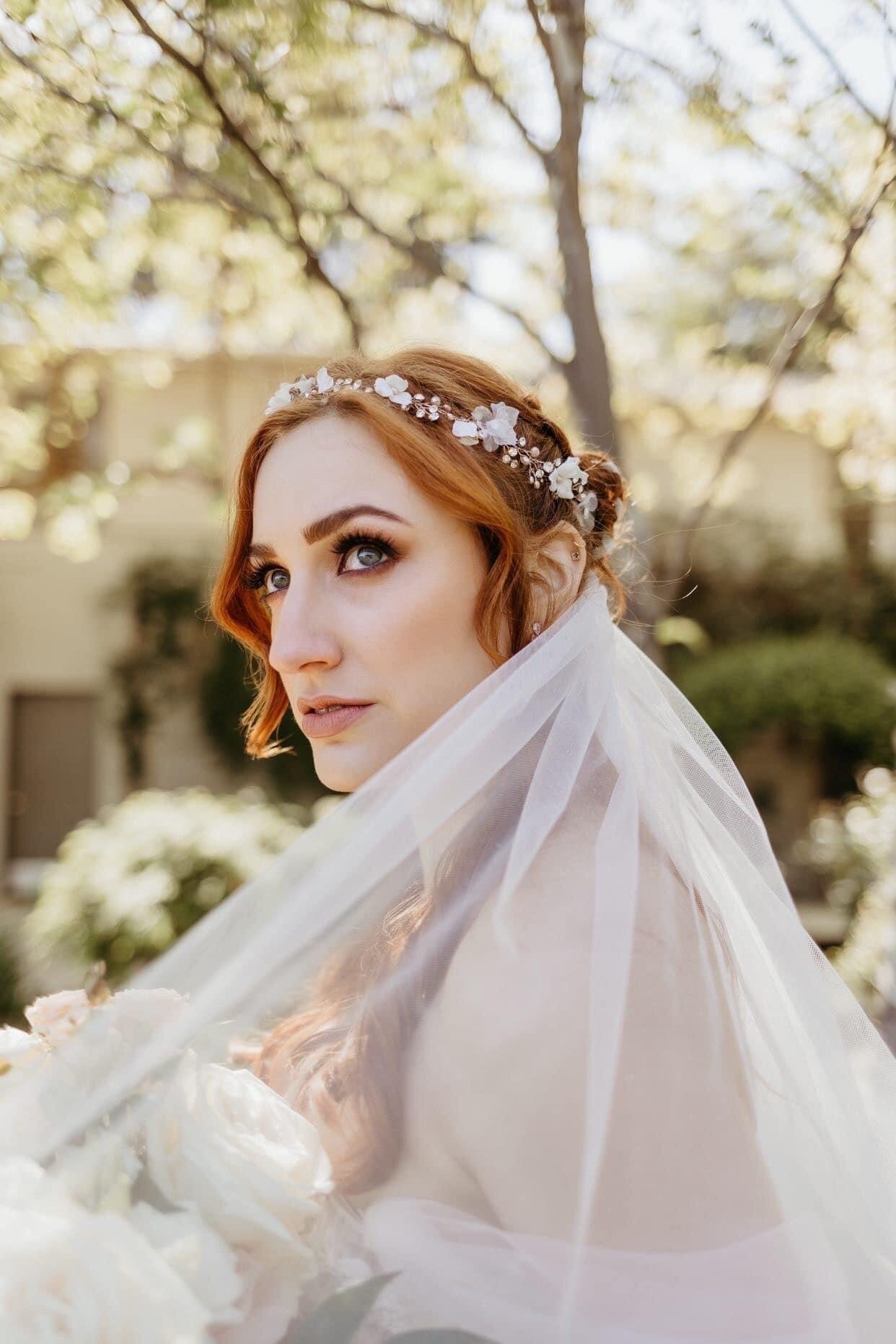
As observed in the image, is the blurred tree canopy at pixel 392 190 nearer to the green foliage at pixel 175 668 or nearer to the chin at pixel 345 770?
the chin at pixel 345 770

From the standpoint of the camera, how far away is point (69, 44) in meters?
3.14

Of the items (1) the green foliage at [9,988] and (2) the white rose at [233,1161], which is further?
(1) the green foliage at [9,988]

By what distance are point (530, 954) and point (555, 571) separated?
2.70 ft

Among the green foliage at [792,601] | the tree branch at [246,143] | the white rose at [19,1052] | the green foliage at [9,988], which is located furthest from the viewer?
the green foliage at [792,601]

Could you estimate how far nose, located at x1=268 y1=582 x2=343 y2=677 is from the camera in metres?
1.73

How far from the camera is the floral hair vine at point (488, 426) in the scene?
6.16 feet

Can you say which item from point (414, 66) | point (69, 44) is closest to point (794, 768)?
point (414, 66)

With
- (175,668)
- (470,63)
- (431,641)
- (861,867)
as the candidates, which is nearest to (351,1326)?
(431,641)

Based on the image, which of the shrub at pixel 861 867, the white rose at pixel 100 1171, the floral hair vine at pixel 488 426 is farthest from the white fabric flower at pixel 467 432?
the shrub at pixel 861 867

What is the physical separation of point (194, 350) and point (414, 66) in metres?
5.59

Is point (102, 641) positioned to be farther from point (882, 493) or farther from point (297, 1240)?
point (297, 1240)

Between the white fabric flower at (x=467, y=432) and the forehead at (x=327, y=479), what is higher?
the white fabric flower at (x=467, y=432)

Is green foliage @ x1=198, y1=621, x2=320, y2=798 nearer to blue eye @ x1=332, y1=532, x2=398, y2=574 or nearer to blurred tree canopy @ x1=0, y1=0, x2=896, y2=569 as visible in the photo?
blurred tree canopy @ x1=0, y1=0, x2=896, y2=569

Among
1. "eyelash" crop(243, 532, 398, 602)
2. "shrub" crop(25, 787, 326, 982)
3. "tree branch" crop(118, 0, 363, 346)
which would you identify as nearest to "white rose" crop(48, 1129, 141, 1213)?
"eyelash" crop(243, 532, 398, 602)
